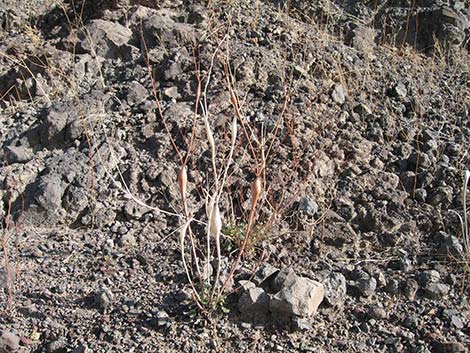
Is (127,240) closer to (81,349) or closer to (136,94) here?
(81,349)

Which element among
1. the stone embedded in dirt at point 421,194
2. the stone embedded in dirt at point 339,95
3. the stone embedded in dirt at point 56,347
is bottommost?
the stone embedded in dirt at point 56,347

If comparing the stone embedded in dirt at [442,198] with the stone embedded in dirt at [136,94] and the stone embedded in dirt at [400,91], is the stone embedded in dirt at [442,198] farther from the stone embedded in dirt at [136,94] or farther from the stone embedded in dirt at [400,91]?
the stone embedded in dirt at [136,94]

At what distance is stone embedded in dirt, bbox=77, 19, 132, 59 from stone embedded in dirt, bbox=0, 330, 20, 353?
2.22 metres

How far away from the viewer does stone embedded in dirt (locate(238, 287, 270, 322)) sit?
8.30ft

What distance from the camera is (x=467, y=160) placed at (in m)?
3.53

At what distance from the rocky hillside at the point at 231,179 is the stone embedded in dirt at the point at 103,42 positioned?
0.01 meters

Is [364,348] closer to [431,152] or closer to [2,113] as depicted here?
[431,152]

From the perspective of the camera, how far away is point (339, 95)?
12.4 feet

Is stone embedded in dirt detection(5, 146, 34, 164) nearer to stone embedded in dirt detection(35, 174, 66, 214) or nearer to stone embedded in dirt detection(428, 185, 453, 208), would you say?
stone embedded in dirt detection(35, 174, 66, 214)

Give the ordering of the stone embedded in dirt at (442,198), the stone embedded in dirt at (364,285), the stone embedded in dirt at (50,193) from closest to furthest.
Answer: the stone embedded in dirt at (364,285) → the stone embedded in dirt at (50,193) → the stone embedded in dirt at (442,198)

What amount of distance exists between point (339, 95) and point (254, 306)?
1.75 metres

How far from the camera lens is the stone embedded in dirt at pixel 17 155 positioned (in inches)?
131

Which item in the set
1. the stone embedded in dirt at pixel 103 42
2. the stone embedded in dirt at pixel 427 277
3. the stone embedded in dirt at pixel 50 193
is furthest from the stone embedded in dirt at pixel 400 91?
the stone embedded in dirt at pixel 50 193

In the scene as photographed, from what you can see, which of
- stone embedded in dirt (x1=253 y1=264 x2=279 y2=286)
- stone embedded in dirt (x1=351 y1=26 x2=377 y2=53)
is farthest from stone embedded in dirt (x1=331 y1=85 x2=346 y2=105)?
stone embedded in dirt (x1=253 y1=264 x2=279 y2=286)
